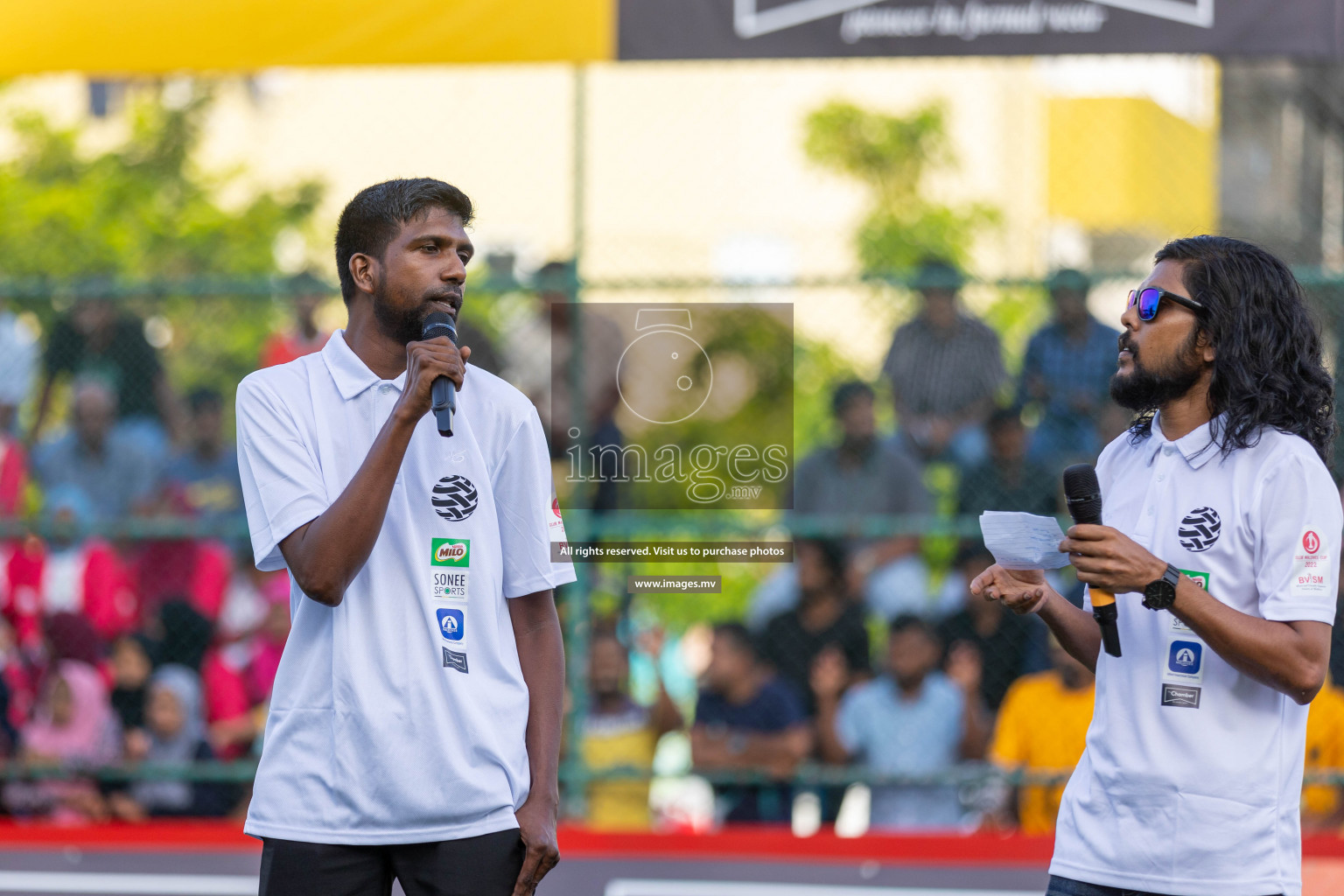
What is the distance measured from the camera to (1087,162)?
15312 mm

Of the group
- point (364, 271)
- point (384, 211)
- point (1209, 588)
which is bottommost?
point (1209, 588)

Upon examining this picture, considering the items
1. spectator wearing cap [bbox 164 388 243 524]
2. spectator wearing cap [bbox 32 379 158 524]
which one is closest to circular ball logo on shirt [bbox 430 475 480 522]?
spectator wearing cap [bbox 164 388 243 524]

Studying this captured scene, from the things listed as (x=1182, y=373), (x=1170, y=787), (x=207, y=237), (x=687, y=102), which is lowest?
(x=1170, y=787)

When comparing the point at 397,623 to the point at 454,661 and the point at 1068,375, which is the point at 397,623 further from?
the point at 1068,375

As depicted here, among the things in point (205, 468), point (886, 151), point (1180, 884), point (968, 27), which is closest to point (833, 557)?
point (968, 27)

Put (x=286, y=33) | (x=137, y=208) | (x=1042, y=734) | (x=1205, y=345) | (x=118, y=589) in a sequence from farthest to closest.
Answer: (x=137, y=208), (x=118, y=589), (x=286, y=33), (x=1042, y=734), (x=1205, y=345)

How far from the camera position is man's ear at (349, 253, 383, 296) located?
286 centimetres

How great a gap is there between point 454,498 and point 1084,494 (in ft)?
3.90

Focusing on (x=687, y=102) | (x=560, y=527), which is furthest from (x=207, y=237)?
(x=560, y=527)

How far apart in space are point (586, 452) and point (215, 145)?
19.3 m

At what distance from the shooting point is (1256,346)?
277 cm

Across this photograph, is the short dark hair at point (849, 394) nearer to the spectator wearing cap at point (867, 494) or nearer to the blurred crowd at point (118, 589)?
the spectator wearing cap at point (867, 494)

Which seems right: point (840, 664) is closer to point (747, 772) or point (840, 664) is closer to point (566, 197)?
point (747, 772)

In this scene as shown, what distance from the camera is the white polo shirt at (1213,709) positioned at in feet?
8.77
